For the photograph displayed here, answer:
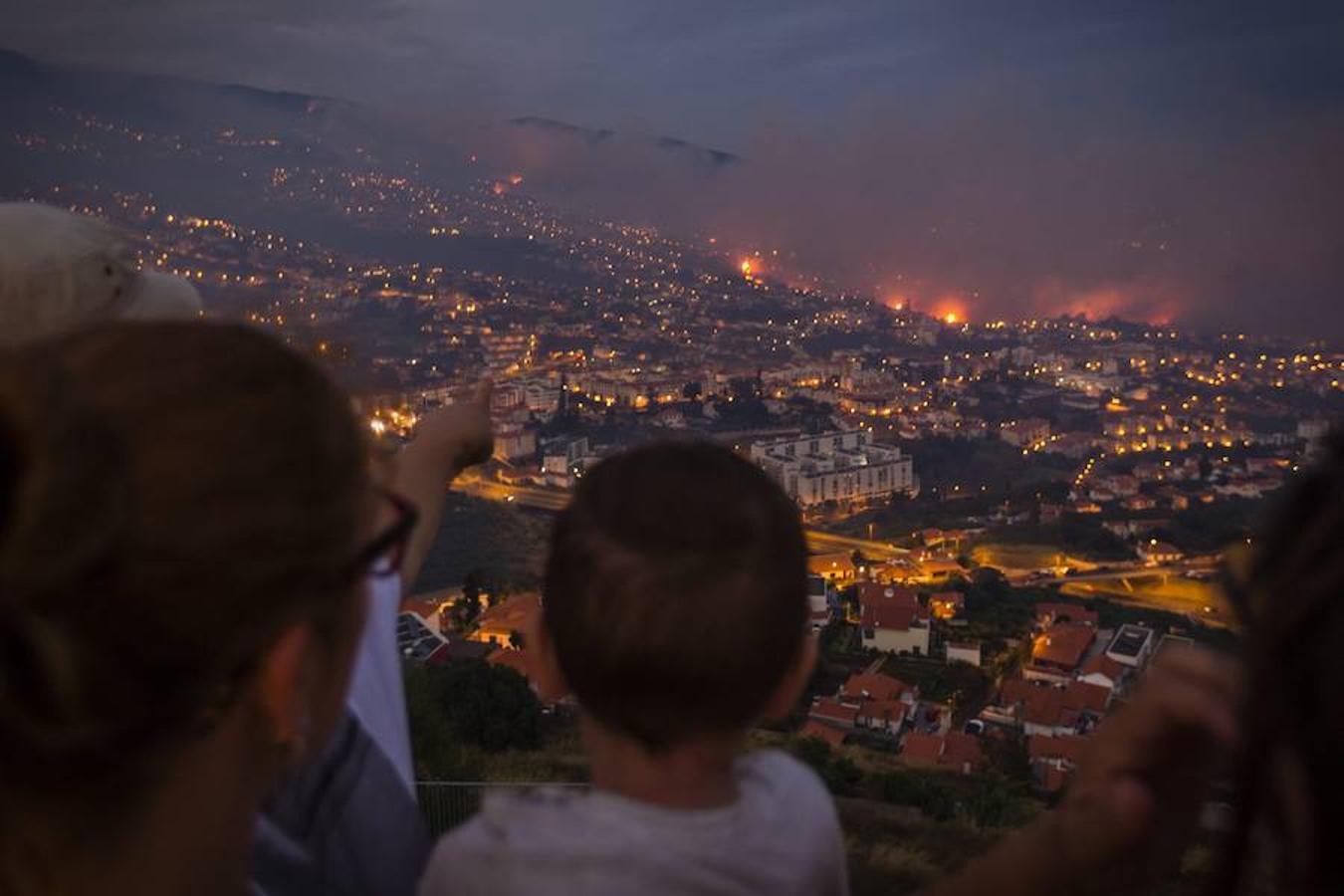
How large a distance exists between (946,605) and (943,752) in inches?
173

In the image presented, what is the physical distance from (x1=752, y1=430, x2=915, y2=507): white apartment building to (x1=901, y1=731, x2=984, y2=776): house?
6.81 m

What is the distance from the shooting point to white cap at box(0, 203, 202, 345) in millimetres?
935

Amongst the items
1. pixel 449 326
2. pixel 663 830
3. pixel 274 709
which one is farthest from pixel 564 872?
pixel 449 326

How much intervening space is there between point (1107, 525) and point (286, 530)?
14685mm

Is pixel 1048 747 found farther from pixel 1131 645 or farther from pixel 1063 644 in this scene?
pixel 1131 645

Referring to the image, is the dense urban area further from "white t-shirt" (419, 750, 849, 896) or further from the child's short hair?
"white t-shirt" (419, 750, 849, 896)

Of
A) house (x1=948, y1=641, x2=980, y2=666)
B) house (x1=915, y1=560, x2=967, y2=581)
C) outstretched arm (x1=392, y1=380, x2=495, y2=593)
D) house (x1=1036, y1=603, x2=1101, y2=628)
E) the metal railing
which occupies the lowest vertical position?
house (x1=915, y1=560, x2=967, y2=581)

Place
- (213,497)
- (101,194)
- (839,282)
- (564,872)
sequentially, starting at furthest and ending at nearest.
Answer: (839,282) → (101,194) → (564,872) → (213,497)

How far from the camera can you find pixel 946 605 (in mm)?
10500

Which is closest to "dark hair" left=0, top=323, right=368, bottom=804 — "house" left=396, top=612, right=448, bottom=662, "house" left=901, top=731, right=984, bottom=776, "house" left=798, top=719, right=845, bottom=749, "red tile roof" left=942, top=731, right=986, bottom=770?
"house" left=798, top=719, right=845, bottom=749

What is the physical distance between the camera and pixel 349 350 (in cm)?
83

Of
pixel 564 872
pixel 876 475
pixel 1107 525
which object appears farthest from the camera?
pixel 876 475

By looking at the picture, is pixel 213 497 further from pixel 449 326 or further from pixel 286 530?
pixel 449 326

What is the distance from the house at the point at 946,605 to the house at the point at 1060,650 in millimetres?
1221
